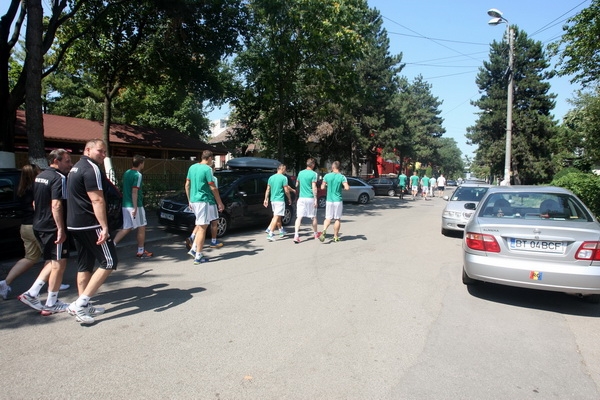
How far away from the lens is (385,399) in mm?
2936

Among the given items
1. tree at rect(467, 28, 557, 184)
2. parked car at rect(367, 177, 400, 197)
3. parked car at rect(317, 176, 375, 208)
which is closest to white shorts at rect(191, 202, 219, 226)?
parked car at rect(317, 176, 375, 208)

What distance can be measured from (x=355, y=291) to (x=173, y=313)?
96.5 inches

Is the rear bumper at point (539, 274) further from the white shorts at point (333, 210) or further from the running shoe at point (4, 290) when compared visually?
the running shoe at point (4, 290)

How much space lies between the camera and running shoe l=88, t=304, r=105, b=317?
435 cm

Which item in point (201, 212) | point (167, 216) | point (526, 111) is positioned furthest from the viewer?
point (526, 111)

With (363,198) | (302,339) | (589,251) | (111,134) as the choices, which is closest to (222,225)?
(302,339)

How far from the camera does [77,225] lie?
4039 millimetres

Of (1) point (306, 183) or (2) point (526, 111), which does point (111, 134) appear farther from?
(2) point (526, 111)

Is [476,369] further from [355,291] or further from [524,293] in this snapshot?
[524,293]

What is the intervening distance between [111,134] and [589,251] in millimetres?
26635

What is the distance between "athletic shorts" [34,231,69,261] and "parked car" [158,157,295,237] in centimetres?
470

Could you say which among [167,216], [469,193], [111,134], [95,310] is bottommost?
[95,310]

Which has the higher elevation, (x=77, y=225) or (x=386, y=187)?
(x=77, y=225)

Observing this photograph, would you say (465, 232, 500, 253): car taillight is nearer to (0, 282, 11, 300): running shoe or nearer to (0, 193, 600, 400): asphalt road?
(0, 193, 600, 400): asphalt road
